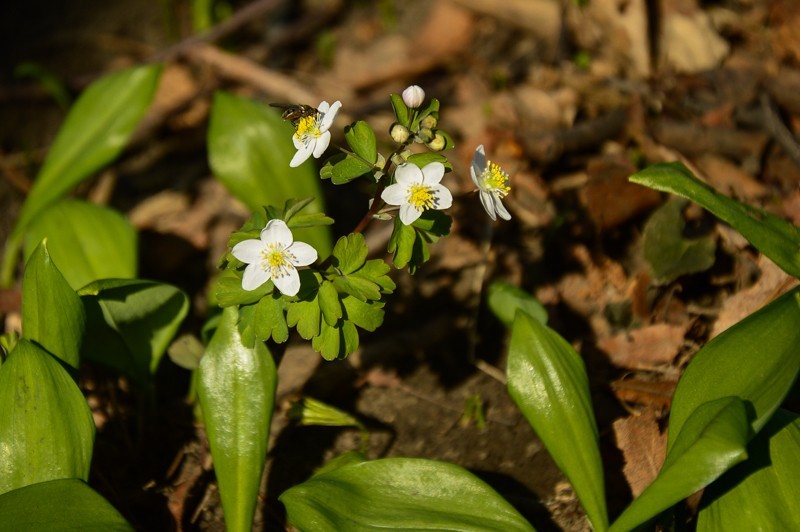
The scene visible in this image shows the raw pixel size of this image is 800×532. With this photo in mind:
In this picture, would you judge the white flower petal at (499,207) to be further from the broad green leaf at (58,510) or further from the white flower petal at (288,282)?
the broad green leaf at (58,510)

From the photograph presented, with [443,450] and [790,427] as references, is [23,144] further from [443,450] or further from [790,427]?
[790,427]

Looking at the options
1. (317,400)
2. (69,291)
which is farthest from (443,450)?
(69,291)

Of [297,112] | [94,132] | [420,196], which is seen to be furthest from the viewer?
[94,132]

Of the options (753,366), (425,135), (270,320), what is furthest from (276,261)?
(753,366)

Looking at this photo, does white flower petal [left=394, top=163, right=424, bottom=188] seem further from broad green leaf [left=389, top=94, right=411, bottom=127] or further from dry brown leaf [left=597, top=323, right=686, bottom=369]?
dry brown leaf [left=597, top=323, right=686, bottom=369]

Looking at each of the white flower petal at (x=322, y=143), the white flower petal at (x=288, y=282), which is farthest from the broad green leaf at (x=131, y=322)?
the white flower petal at (x=322, y=143)

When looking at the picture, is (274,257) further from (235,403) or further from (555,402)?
(555,402)

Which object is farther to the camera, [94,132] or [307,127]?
[94,132]
